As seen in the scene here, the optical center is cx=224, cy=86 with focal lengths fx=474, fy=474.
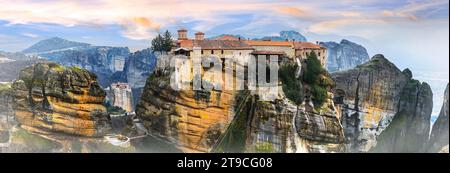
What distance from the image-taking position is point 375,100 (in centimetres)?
1290

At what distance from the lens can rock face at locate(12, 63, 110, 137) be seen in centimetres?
998

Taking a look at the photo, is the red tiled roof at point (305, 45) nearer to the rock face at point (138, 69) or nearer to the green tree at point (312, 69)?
the green tree at point (312, 69)

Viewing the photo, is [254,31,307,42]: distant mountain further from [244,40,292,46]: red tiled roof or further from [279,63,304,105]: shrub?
[279,63,304,105]: shrub

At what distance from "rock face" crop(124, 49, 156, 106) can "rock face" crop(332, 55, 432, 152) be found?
472 centimetres

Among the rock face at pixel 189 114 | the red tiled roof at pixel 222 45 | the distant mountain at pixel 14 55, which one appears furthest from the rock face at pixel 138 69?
the distant mountain at pixel 14 55

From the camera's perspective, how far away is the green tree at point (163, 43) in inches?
376

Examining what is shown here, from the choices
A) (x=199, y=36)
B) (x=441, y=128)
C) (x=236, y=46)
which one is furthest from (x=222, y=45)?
(x=441, y=128)

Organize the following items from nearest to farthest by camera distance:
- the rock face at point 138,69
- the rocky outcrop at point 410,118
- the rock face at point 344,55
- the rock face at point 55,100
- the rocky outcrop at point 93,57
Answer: the rock face at point 55,100, the rock face at point 344,55, the rocky outcrop at point 93,57, the rocky outcrop at point 410,118, the rock face at point 138,69

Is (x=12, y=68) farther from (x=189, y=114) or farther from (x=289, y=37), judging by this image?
(x=289, y=37)

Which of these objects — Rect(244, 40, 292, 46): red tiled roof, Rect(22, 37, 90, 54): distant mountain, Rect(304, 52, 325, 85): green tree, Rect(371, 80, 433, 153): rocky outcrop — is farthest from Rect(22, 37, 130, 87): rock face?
Rect(371, 80, 433, 153): rocky outcrop

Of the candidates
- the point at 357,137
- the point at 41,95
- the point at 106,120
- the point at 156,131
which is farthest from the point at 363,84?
the point at 41,95

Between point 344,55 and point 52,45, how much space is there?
22.4 feet

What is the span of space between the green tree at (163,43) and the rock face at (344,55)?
329 centimetres
